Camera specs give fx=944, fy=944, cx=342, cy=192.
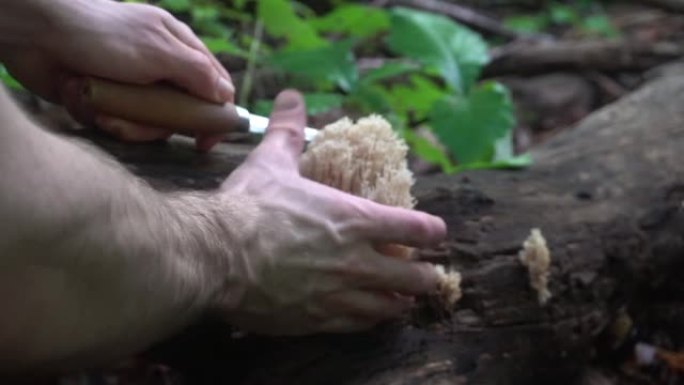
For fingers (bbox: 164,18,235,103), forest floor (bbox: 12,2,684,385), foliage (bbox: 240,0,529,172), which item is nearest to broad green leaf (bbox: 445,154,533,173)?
foliage (bbox: 240,0,529,172)

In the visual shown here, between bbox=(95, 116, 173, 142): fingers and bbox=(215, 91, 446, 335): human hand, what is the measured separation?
0.23 m

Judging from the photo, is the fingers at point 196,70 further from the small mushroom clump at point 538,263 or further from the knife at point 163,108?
the small mushroom clump at point 538,263

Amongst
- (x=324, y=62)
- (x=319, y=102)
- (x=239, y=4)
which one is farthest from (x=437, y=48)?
(x=239, y=4)

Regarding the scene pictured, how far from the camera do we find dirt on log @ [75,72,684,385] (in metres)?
2.00

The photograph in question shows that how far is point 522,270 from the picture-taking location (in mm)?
2283

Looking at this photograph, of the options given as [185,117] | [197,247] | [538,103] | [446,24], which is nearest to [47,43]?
[185,117]

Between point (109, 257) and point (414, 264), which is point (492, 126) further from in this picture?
point (109, 257)

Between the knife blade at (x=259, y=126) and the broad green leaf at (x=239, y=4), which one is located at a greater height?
the broad green leaf at (x=239, y=4)

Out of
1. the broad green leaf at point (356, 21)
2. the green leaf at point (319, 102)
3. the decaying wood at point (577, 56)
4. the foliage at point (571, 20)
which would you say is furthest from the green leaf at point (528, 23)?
the green leaf at point (319, 102)

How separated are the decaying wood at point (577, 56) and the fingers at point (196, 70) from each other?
10.1 feet

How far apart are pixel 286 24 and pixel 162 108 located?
135 cm

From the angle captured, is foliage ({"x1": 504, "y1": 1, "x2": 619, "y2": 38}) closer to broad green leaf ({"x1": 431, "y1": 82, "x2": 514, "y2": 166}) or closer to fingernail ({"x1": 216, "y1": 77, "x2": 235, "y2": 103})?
broad green leaf ({"x1": 431, "y1": 82, "x2": 514, "y2": 166})

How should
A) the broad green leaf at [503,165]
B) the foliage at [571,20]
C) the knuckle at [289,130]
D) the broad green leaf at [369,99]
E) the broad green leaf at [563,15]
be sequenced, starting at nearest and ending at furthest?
the knuckle at [289,130] < the broad green leaf at [503,165] < the broad green leaf at [369,99] < the foliage at [571,20] < the broad green leaf at [563,15]

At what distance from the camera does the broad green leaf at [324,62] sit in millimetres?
2990
